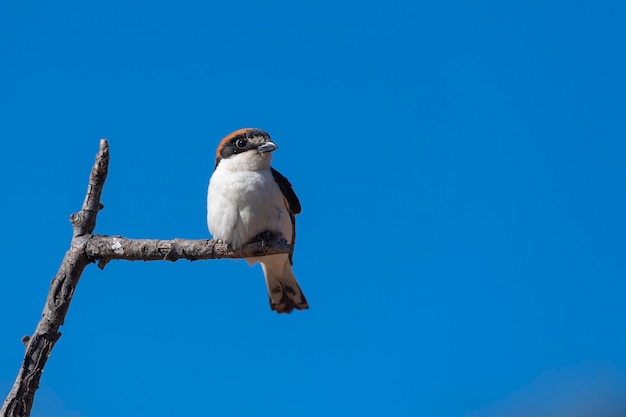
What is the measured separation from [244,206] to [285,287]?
1608 millimetres

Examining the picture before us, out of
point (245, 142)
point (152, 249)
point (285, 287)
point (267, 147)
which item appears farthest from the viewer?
point (285, 287)

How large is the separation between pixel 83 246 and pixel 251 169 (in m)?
2.70

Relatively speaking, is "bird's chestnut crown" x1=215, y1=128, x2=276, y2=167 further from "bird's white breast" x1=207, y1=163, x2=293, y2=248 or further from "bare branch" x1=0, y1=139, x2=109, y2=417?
"bare branch" x1=0, y1=139, x2=109, y2=417

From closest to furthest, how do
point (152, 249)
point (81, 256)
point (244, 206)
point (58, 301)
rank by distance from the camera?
point (58, 301) → point (81, 256) → point (152, 249) → point (244, 206)

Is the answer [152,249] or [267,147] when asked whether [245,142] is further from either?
[152,249]

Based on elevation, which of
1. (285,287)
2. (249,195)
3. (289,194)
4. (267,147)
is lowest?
(285,287)

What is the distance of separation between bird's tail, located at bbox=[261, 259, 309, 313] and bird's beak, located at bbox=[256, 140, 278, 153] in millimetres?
1472

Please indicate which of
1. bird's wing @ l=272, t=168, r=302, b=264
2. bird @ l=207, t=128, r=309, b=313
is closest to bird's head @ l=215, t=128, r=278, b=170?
bird @ l=207, t=128, r=309, b=313

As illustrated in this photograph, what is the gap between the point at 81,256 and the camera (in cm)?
528

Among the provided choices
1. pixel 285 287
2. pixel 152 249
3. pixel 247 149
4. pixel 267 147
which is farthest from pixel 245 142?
pixel 152 249

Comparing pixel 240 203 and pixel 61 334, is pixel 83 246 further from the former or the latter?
pixel 240 203

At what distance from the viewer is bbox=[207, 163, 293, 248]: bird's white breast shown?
729 cm

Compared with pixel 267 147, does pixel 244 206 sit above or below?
below

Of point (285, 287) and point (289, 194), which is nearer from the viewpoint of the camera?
point (289, 194)
